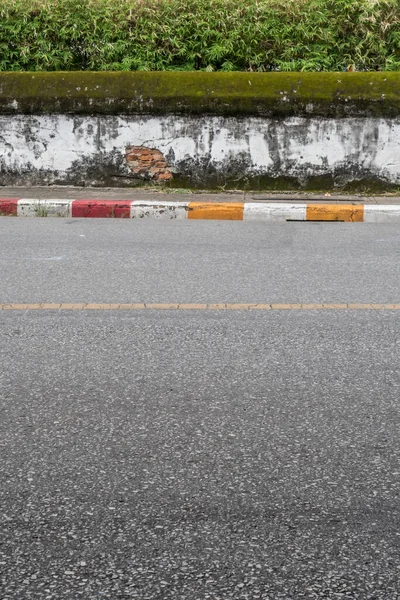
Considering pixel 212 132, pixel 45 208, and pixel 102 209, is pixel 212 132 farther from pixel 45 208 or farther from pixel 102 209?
pixel 45 208

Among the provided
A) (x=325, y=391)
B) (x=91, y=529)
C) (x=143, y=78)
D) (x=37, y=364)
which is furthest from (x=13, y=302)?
(x=143, y=78)

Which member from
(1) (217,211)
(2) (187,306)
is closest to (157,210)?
(1) (217,211)

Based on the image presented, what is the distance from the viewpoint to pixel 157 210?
9.66 metres

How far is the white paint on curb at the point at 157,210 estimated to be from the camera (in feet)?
31.7

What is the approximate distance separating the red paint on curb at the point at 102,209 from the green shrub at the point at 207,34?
8.33 feet

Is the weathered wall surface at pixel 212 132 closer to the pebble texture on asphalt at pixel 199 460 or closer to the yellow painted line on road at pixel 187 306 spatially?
the yellow painted line on road at pixel 187 306

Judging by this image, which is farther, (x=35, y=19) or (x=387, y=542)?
(x=35, y=19)

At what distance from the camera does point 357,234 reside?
28.4 ft

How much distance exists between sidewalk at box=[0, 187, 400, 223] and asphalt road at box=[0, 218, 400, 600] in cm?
291

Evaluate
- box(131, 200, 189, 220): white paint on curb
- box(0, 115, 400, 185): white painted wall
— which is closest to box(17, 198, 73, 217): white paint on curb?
box(131, 200, 189, 220): white paint on curb

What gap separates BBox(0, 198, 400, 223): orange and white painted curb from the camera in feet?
31.3

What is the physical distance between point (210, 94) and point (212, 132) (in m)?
0.40

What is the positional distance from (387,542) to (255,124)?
7.95 meters

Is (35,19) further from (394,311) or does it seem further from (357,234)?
(394,311)
